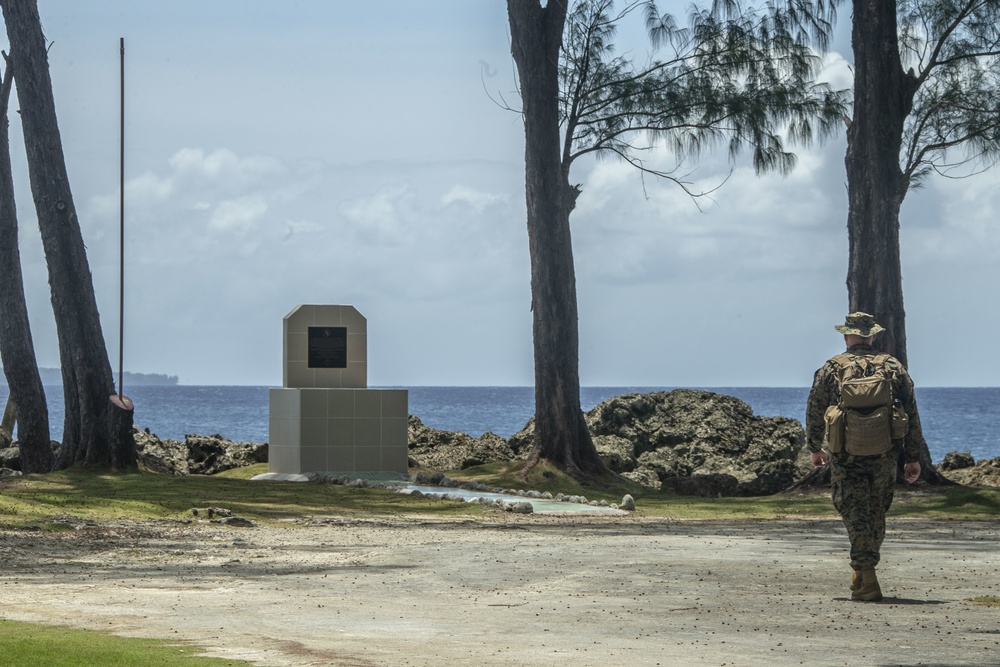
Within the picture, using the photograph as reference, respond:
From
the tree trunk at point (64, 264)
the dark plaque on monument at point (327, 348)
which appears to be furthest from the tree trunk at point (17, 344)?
the dark plaque on monument at point (327, 348)

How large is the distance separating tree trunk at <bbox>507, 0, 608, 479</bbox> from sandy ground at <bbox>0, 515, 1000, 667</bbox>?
26.4ft

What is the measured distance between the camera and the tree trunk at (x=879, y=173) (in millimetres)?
20266

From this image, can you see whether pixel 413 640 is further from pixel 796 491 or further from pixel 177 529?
pixel 796 491

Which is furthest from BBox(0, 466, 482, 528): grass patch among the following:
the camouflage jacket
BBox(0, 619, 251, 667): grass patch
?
the camouflage jacket

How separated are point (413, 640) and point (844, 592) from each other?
11.0 feet

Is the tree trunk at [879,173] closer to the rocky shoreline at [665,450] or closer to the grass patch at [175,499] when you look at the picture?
the rocky shoreline at [665,450]

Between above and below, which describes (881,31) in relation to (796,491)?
above

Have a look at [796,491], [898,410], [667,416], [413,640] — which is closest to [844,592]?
[898,410]

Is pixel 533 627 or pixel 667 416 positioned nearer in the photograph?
pixel 533 627

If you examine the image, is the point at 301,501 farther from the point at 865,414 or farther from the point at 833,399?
the point at 865,414

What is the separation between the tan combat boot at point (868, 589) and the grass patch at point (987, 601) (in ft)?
1.90

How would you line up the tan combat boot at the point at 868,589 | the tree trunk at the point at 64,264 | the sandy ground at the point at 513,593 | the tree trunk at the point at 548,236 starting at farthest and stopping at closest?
1. the tree trunk at the point at 548,236
2. the tree trunk at the point at 64,264
3. the tan combat boot at the point at 868,589
4. the sandy ground at the point at 513,593

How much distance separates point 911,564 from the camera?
34.9 ft

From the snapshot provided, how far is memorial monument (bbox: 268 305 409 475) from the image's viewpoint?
67.1 ft
